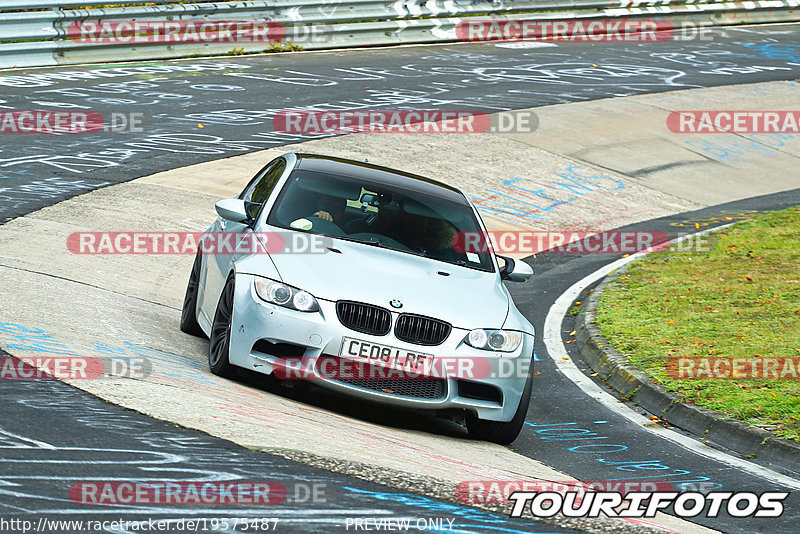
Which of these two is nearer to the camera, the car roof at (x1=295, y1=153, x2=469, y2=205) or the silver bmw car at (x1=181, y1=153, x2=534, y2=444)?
the silver bmw car at (x1=181, y1=153, x2=534, y2=444)

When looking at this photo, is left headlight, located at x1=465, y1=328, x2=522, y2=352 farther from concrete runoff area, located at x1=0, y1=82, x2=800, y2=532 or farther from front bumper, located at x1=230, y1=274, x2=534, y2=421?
concrete runoff area, located at x1=0, y1=82, x2=800, y2=532

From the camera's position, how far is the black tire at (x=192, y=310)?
923 cm

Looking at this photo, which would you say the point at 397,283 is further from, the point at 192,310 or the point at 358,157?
the point at 358,157

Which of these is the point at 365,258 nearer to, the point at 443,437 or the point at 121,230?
the point at 443,437

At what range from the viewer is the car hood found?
7.39 meters

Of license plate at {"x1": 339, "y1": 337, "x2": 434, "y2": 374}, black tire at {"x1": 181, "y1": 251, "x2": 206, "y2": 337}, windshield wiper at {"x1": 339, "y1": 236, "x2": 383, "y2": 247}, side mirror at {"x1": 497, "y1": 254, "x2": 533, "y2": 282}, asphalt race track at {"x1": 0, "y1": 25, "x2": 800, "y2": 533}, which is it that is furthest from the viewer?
black tire at {"x1": 181, "y1": 251, "x2": 206, "y2": 337}

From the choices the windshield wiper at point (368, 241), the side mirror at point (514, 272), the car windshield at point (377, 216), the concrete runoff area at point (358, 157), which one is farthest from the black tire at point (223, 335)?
the side mirror at point (514, 272)

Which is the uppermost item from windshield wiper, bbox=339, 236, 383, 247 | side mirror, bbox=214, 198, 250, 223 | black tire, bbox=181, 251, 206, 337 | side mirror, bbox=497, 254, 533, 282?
side mirror, bbox=214, 198, 250, 223

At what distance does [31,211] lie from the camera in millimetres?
12805

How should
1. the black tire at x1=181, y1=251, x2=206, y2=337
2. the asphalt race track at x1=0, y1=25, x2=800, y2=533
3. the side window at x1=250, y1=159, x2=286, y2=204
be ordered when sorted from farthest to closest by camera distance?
the black tire at x1=181, y1=251, x2=206, y2=337 → the side window at x1=250, y1=159, x2=286, y2=204 → the asphalt race track at x1=0, y1=25, x2=800, y2=533

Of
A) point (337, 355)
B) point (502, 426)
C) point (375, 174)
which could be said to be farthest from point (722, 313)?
point (337, 355)

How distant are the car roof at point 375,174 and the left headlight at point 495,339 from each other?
184cm

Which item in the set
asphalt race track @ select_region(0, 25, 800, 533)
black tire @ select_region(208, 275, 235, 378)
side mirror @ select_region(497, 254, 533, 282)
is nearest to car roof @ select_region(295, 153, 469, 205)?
side mirror @ select_region(497, 254, 533, 282)

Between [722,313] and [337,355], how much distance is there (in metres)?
5.95
